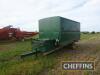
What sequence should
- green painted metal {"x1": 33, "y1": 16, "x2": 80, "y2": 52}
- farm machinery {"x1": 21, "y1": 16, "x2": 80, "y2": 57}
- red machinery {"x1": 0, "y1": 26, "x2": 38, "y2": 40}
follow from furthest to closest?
red machinery {"x1": 0, "y1": 26, "x2": 38, "y2": 40} < green painted metal {"x1": 33, "y1": 16, "x2": 80, "y2": 52} < farm machinery {"x1": 21, "y1": 16, "x2": 80, "y2": 57}

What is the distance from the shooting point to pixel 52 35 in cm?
1356

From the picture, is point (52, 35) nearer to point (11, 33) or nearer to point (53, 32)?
point (53, 32)

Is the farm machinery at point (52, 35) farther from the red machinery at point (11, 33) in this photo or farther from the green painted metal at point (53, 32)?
the red machinery at point (11, 33)

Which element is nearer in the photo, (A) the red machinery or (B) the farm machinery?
(B) the farm machinery

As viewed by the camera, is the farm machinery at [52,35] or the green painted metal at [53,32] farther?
the green painted metal at [53,32]

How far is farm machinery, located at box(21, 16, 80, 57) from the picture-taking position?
39.1ft

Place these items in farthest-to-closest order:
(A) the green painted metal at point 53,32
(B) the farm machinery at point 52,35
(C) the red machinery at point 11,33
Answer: (C) the red machinery at point 11,33 < (A) the green painted metal at point 53,32 < (B) the farm machinery at point 52,35

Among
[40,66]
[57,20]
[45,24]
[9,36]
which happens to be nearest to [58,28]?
[57,20]

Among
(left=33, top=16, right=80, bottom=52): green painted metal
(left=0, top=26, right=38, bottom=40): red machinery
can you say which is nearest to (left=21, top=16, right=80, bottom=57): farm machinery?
(left=33, top=16, right=80, bottom=52): green painted metal

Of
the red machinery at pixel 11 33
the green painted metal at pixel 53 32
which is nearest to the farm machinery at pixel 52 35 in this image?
the green painted metal at pixel 53 32

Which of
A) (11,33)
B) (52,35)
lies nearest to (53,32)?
(52,35)

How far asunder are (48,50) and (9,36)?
13904 mm

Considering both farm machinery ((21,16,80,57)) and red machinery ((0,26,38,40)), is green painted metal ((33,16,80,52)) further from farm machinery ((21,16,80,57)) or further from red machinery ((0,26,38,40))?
Answer: red machinery ((0,26,38,40))

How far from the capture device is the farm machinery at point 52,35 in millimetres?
11922
